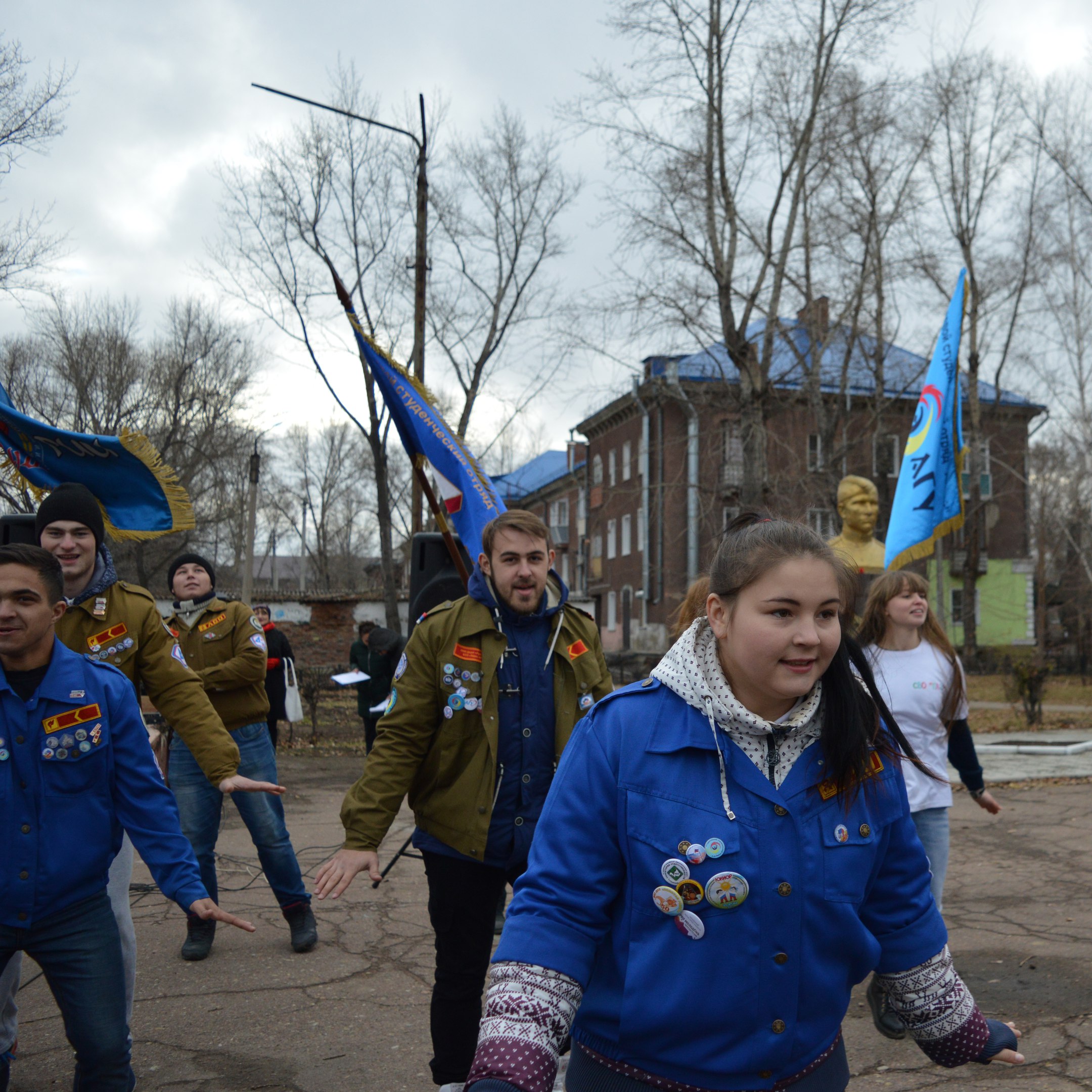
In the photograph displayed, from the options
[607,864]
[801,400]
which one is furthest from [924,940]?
[801,400]

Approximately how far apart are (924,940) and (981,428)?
36.9m

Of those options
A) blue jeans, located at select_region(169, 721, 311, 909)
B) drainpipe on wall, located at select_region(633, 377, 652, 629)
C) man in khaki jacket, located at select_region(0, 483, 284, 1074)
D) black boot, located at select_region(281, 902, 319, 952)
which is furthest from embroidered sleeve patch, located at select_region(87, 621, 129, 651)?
drainpipe on wall, located at select_region(633, 377, 652, 629)

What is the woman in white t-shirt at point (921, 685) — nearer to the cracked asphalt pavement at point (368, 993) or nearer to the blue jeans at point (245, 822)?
the cracked asphalt pavement at point (368, 993)

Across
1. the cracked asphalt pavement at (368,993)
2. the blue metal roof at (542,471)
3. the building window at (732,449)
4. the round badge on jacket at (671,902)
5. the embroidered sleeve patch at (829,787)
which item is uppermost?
the blue metal roof at (542,471)

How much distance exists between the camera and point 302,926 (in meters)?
5.51

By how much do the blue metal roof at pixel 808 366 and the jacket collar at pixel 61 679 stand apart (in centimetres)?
1646

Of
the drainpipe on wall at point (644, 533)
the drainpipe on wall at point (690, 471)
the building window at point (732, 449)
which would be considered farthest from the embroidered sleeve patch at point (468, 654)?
the drainpipe on wall at point (644, 533)

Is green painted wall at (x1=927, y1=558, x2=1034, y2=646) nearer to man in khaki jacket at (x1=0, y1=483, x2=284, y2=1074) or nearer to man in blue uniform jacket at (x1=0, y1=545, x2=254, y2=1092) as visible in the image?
man in khaki jacket at (x1=0, y1=483, x2=284, y2=1074)

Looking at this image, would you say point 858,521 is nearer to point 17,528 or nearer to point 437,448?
point 437,448

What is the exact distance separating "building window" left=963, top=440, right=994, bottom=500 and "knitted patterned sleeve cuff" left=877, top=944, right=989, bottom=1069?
32.0 metres

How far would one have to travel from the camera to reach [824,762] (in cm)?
191

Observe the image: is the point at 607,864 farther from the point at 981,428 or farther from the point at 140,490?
the point at 981,428

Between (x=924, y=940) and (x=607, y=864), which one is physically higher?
(x=607, y=864)

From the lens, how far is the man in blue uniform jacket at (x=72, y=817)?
280cm
